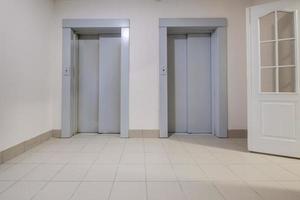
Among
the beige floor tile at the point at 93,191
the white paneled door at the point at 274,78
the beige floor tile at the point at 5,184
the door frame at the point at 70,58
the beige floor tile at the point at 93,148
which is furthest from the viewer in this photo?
the door frame at the point at 70,58

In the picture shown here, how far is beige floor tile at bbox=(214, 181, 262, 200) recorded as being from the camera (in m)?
1.71

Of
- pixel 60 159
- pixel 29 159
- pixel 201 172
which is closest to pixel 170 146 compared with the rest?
pixel 201 172

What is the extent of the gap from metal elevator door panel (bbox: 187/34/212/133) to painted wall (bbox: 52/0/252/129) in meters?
0.45

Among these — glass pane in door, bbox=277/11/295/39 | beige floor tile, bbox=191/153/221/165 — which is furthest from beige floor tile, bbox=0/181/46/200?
glass pane in door, bbox=277/11/295/39

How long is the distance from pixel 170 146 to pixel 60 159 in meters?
1.60

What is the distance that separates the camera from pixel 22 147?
2.96 metres

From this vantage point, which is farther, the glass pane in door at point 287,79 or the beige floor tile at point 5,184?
the glass pane in door at point 287,79

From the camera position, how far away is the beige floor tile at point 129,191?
5.56 feet

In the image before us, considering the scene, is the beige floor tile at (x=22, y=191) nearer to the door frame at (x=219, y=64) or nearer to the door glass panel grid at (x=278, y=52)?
the door frame at (x=219, y=64)

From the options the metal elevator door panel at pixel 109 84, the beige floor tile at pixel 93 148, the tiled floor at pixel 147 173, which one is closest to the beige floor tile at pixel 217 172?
the tiled floor at pixel 147 173

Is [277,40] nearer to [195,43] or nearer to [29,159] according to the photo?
[195,43]

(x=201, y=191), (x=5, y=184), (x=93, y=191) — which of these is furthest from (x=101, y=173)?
(x=201, y=191)

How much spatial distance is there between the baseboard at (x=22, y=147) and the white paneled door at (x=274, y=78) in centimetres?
318

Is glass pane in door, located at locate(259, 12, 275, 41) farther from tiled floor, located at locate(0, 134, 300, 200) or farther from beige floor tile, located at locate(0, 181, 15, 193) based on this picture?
beige floor tile, located at locate(0, 181, 15, 193)
